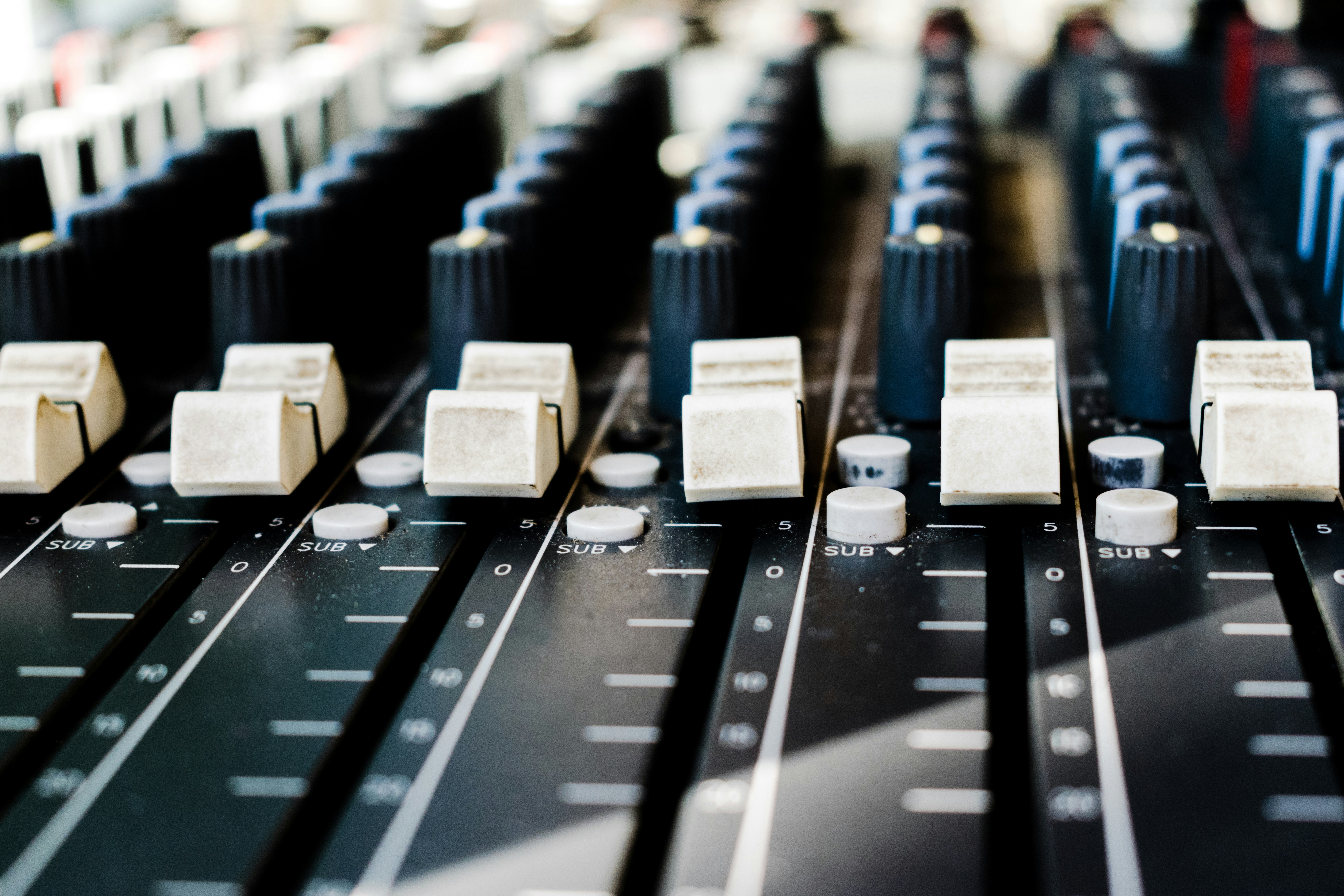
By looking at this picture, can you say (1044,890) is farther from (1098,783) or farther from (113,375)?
(113,375)

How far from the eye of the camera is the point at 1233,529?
1.09m

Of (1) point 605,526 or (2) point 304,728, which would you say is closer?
(2) point 304,728

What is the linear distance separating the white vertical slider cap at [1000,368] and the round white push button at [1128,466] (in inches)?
2.8

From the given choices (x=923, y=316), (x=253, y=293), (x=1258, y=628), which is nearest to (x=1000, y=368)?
(x=923, y=316)

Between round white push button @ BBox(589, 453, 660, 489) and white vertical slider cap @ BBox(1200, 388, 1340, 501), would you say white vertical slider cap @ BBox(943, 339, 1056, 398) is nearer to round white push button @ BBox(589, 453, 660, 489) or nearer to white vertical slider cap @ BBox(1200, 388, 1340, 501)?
white vertical slider cap @ BBox(1200, 388, 1340, 501)

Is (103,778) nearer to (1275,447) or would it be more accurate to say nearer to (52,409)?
(52,409)

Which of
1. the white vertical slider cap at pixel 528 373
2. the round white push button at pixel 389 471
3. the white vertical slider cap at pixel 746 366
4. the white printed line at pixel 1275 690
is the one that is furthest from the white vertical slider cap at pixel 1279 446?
the round white push button at pixel 389 471

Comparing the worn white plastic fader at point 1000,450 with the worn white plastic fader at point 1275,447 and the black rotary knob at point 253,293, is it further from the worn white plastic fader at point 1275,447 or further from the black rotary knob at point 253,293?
the black rotary knob at point 253,293

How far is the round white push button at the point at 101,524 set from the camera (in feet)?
3.89

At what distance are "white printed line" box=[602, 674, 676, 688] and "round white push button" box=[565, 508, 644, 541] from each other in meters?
0.21

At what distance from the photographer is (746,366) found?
4.16 feet

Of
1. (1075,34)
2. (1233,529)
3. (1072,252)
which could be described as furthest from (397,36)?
(1233,529)

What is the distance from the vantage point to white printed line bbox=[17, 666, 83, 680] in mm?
978

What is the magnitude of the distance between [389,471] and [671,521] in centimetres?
26
